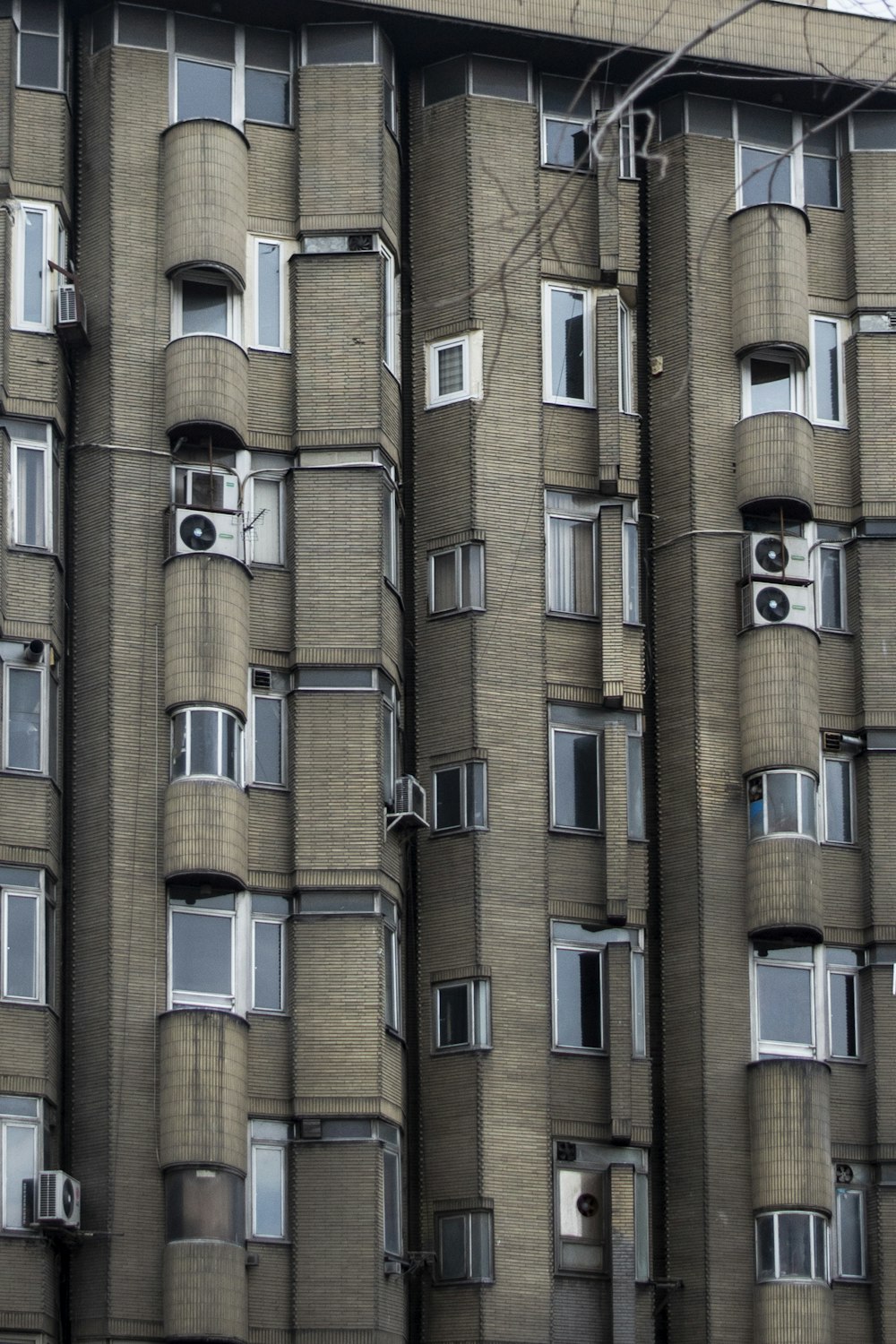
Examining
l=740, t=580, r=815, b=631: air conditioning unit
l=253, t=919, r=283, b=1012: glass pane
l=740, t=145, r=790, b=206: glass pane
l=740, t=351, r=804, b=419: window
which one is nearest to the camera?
l=253, t=919, r=283, b=1012: glass pane

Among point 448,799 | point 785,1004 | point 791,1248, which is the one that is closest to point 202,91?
point 448,799

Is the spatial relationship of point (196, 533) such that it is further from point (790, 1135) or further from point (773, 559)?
point (790, 1135)

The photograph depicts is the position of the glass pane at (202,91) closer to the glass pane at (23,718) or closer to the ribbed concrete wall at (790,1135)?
the glass pane at (23,718)

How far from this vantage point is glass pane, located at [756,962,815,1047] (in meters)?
35.3

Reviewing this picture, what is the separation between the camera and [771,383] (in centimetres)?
3847

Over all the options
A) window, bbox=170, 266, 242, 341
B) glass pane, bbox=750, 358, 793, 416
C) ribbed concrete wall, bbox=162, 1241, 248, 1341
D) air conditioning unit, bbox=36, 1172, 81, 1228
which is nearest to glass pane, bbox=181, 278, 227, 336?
window, bbox=170, 266, 242, 341

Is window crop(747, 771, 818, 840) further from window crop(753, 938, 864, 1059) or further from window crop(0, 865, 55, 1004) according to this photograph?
window crop(0, 865, 55, 1004)

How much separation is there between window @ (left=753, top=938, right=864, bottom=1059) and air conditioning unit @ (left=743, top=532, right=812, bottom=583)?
561 centimetres

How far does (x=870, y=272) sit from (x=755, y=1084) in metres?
13.4

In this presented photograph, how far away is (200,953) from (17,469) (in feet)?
24.8

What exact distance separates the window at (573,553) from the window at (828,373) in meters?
4.28

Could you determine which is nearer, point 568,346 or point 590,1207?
point 590,1207

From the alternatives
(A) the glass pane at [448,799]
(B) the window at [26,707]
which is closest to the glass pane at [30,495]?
(B) the window at [26,707]

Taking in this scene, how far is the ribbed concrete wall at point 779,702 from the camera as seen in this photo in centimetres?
3594
